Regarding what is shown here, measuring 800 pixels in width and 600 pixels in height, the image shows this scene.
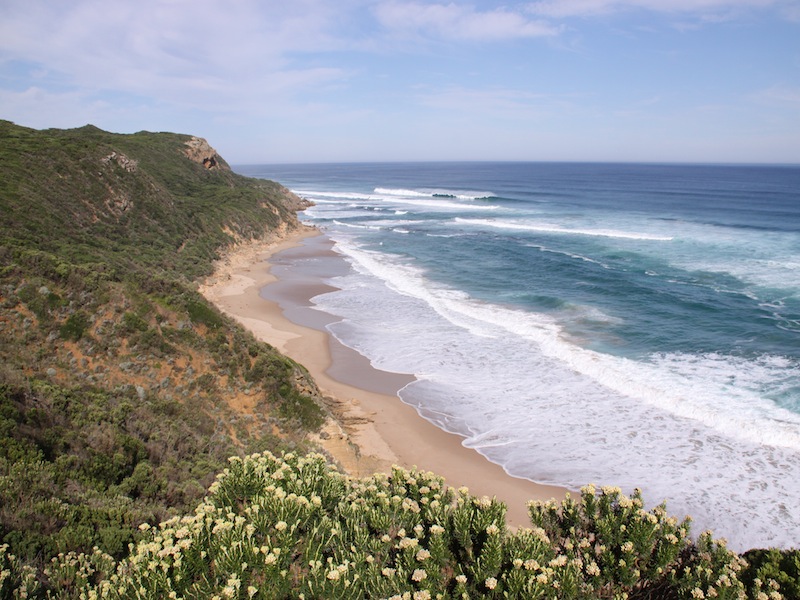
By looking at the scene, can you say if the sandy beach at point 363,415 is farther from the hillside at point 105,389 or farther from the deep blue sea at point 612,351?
the hillside at point 105,389

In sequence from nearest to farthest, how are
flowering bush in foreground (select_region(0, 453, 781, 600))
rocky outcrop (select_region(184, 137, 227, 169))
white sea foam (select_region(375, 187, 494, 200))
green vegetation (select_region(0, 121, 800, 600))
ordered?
flowering bush in foreground (select_region(0, 453, 781, 600)), green vegetation (select_region(0, 121, 800, 600)), rocky outcrop (select_region(184, 137, 227, 169)), white sea foam (select_region(375, 187, 494, 200))

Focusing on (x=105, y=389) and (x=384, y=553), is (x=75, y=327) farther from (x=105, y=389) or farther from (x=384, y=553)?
(x=384, y=553)


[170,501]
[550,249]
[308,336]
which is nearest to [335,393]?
[308,336]

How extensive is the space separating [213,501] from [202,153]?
70970 millimetres

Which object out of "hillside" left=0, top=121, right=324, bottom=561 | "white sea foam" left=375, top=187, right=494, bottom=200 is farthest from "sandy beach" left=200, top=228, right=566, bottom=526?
"white sea foam" left=375, top=187, right=494, bottom=200

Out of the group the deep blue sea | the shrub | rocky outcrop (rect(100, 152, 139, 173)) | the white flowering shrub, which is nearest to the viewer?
the white flowering shrub

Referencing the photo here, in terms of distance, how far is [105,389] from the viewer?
13.5m

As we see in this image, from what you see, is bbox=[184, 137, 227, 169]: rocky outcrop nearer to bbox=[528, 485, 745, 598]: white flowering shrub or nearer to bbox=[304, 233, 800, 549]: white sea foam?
bbox=[304, 233, 800, 549]: white sea foam

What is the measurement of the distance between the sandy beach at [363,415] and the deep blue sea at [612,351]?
70 centimetres

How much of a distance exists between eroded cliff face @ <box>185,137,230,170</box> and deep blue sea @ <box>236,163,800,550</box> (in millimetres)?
27853

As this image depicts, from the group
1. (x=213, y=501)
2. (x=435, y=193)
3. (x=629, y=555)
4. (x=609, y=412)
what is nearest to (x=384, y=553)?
(x=213, y=501)

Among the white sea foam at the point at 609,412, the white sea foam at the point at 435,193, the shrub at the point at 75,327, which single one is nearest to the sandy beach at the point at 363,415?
the white sea foam at the point at 609,412

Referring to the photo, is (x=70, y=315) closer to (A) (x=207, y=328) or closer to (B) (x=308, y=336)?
(A) (x=207, y=328)

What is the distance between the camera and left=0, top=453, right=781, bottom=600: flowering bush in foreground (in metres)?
5.50
